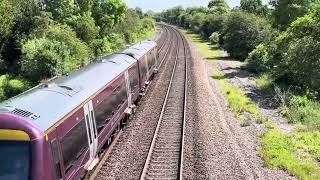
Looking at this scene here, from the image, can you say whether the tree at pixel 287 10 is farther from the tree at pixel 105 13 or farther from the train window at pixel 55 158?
the train window at pixel 55 158

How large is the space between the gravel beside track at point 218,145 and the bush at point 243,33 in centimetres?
2383

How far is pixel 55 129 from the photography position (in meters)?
11.1

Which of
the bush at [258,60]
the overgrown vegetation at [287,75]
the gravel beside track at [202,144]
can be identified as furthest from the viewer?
the bush at [258,60]

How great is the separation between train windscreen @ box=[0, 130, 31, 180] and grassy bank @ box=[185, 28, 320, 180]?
30.5 feet

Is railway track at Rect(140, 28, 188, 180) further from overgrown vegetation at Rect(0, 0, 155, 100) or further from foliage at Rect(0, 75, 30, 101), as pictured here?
foliage at Rect(0, 75, 30, 101)

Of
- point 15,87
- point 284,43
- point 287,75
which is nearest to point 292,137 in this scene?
point 287,75

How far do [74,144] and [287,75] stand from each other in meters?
23.5

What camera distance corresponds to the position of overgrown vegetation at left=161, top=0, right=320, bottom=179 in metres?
18.0

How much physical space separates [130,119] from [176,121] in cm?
228

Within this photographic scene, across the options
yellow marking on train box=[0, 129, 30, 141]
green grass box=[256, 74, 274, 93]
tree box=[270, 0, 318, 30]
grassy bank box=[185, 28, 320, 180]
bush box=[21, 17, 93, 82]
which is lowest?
green grass box=[256, 74, 274, 93]

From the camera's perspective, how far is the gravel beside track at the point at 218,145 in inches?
616

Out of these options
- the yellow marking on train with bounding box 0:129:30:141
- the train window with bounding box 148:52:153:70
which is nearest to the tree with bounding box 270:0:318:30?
the train window with bounding box 148:52:153:70

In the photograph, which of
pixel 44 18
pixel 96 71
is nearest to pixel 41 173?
pixel 96 71

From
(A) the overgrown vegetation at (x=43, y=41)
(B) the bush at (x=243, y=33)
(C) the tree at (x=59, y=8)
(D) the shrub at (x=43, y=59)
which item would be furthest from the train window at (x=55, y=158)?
(B) the bush at (x=243, y=33)
